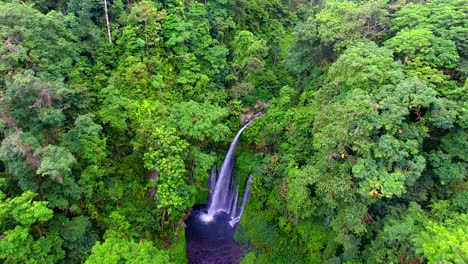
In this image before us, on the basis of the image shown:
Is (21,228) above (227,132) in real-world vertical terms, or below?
below

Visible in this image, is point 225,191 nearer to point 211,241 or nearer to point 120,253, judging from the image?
point 211,241

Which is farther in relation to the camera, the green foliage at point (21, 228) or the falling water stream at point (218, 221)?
the falling water stream at point (218, 221)

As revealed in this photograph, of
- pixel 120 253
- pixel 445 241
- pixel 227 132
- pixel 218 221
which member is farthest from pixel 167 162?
pixel 445 241

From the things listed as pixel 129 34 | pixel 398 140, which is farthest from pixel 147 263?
pixel 129 34

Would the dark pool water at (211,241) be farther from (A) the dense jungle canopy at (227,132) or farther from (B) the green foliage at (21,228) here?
(B) the green foliage at (21,228)

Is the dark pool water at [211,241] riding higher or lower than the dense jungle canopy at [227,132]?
lower

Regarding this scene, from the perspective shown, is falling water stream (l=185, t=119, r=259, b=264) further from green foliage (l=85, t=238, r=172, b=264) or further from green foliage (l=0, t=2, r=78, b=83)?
green foliage (l=0, t=2, r=78, b=83)

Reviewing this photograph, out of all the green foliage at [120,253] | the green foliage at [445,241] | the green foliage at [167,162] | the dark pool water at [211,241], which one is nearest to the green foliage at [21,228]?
the green foliage at [120,253]
